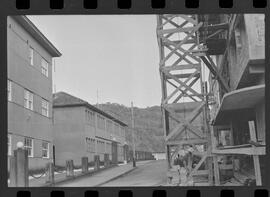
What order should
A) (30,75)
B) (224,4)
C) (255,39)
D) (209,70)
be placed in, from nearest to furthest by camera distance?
(224,4)
(255,39)
(30,75)
(209,70)

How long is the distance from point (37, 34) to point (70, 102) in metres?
2.26

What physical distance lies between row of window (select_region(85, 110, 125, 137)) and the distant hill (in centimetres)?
27

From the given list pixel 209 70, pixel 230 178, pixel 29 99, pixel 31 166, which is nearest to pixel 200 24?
pixel 209 70

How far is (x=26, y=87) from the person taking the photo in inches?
500

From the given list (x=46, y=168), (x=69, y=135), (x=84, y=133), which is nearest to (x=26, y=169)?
(x=46, y=168)

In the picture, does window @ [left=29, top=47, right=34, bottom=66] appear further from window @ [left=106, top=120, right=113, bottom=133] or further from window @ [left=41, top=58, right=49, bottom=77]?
window @ [left=106, top=120, right=113, bottom=133]

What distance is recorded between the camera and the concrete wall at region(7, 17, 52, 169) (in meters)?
12.2

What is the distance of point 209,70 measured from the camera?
1420 centimetres

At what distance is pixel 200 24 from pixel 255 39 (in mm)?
3697

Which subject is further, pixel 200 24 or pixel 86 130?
pixel 200 24

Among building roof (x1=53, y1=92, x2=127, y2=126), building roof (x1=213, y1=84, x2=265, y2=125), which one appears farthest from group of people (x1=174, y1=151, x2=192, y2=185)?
building roof (x1=53, y1=92, x2=127, y2=126)

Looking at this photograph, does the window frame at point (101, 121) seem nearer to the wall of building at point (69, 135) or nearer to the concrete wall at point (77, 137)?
the concrete wall at point (77, 137)

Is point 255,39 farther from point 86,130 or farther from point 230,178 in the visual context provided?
point 86,130

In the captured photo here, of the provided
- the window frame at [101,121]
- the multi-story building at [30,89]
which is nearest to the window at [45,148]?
the multi-story building at [30,89]
